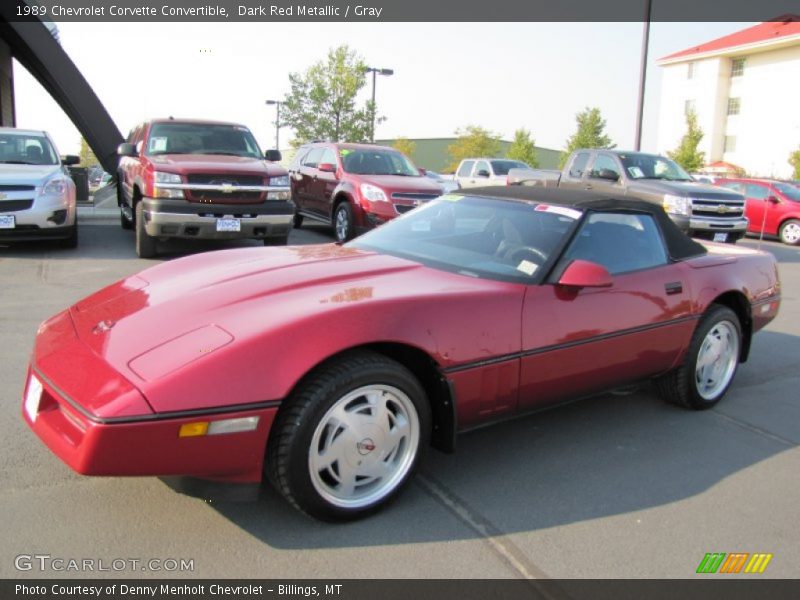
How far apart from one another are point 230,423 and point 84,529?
0.81m

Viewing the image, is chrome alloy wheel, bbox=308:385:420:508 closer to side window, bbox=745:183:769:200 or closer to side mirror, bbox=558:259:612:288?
side mirror, bbox=558:259:612:288

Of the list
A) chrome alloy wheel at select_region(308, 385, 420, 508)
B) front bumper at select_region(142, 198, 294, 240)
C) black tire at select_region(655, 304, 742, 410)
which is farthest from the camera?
front bumper at select_region(142, 198, 294, 240)

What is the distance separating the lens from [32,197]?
845 cm

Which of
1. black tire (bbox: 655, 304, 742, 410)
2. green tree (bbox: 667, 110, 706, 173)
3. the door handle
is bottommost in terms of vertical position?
black tire (bbox: 655, 304, 742, 410)

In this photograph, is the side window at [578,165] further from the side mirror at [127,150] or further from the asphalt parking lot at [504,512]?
the asphalt parking lot at [504,512]

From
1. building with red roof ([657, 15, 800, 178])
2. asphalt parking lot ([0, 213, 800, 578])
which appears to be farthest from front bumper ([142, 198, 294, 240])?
building with red roof ([657, 15, 800, 178])

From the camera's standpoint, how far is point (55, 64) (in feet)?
69.8

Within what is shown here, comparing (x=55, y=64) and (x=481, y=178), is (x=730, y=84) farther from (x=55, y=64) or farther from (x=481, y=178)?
(x=55, y=64)

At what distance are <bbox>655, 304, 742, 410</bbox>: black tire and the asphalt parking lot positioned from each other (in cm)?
15

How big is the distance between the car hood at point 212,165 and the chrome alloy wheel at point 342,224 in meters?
1.81

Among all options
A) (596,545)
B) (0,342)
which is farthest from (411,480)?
(0,342)

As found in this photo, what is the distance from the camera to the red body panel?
234 centimetres

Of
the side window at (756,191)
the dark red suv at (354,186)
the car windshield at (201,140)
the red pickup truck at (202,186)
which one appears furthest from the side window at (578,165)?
the side window at (756,191)

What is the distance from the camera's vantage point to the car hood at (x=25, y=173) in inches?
330
